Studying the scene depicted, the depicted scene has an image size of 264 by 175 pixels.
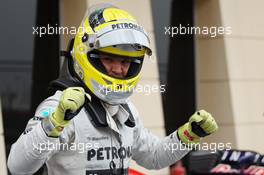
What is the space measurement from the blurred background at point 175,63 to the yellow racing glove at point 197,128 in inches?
124

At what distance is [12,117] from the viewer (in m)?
6.10

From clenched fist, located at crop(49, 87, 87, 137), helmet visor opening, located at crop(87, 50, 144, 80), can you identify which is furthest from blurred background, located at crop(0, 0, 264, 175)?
clenched fist, located at crop(49, 87, 87, 137)

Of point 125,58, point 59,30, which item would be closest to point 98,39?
point 125,58

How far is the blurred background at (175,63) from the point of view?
596 centimetres

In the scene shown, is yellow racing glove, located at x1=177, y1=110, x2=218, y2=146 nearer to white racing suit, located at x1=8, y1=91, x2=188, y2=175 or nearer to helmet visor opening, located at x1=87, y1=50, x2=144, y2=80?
white racing suit, located at x1=8, y1=91, x2=188, y2=175

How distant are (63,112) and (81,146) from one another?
1.01 ft

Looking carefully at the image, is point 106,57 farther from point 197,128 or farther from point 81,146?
point 197,128

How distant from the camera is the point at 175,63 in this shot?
7156 mm

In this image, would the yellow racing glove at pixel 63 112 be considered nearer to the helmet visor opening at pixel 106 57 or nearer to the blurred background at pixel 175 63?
the helmet visor opening at pixel 106 57

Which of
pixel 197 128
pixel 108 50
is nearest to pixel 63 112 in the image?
pixel 108 50

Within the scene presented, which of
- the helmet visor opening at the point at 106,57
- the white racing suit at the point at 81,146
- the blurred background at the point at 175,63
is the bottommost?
the white racing suit at the point at 81,146

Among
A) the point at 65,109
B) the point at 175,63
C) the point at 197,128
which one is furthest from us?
the point at 175,63

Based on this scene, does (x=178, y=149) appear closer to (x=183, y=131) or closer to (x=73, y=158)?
(x=183, y=131)

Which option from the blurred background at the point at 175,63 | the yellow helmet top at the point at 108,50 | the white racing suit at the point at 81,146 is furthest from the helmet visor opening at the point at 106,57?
the blurred background at the point at 175,63
